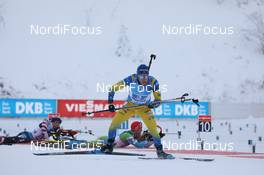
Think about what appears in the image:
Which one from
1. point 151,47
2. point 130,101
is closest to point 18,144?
point 130,101

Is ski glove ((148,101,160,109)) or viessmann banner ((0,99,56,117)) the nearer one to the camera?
ski glove ((148,101,160,109))

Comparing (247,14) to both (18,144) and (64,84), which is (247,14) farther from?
(18,144)

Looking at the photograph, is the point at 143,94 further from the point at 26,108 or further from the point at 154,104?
the point at 26,108

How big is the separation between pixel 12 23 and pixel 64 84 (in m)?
5.70

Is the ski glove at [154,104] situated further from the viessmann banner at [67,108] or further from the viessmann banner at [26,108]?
the viessmann banner at [26,108]

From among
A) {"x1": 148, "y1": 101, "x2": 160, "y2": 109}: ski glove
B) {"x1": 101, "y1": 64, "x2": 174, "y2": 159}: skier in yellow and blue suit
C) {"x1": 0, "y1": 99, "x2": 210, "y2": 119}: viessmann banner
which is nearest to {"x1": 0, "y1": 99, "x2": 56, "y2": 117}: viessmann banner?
{"x1": 0, "y1": 99, "x2": 210, "y2": 119}: viessmann banner

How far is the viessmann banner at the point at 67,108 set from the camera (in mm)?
29891

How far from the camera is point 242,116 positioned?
34.4 meters

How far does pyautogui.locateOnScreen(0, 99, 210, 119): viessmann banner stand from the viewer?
29891 mm

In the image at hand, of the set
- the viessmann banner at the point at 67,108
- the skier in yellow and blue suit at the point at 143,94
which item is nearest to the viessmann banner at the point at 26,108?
the viessmann banner at the point at 67,108

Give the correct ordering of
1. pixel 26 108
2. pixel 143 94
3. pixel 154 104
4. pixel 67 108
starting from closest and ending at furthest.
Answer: pixel 154 104, pixel 143 94, pixel 26 108, pixel 67 108

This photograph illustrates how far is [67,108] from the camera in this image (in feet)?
102

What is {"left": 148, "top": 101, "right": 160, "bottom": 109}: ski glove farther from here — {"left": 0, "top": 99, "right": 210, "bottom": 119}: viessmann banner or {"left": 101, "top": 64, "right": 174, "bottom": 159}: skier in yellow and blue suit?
{"left": 0, "top": 99, "right": 210, "bottom": 119}: viessmann banner

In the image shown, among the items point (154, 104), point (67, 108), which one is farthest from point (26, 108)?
point (154, 104)
